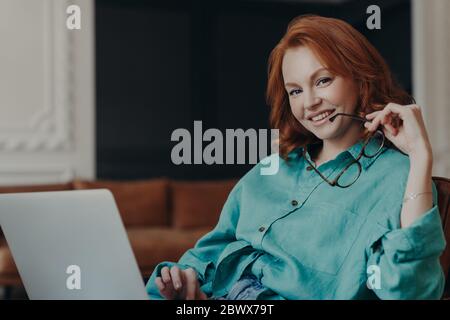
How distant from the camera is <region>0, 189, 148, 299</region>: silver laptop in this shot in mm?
686

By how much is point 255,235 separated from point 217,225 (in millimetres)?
96

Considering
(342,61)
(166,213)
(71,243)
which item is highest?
(342,61)

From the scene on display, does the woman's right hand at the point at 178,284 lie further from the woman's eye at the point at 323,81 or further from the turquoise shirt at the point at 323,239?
the woman's eye at the point at 323,81

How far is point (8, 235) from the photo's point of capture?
2.35ft

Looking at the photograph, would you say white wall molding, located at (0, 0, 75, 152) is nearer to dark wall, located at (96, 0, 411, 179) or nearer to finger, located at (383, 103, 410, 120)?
dark wall, located at (96, 0, 411, 179)

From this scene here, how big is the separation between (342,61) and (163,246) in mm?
439

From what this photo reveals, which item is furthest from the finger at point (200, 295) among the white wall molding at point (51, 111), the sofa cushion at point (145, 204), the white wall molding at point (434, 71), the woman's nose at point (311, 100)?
the white wall molding at point (51, 111)

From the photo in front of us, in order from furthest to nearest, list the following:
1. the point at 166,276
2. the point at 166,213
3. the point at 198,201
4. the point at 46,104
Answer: the point at 46,104 → the point at 166,213 → the point at 198,201 → the point at 166,276

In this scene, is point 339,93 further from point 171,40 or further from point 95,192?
point 171,40

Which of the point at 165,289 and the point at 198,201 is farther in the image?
the point at 198,201

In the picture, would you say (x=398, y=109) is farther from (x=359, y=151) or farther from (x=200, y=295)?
(x=200, y=295)

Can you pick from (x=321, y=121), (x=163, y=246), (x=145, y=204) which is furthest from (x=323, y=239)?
(x=145, y=204)

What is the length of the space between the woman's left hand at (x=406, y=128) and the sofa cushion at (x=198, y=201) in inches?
11.3

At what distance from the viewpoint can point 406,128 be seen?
77cm
